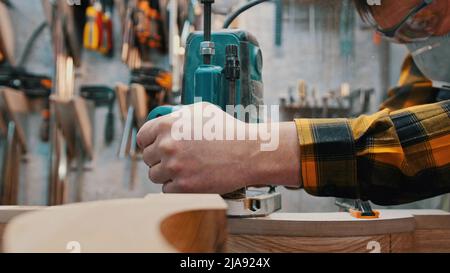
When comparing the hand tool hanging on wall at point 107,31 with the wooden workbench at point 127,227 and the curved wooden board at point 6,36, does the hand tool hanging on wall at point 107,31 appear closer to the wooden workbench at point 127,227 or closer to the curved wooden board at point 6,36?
the curved wooden board at point 6,36

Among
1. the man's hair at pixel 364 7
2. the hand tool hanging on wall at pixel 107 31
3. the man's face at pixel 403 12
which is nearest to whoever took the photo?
the man's face at pixel 403 12

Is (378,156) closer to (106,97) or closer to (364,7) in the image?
(364,7)

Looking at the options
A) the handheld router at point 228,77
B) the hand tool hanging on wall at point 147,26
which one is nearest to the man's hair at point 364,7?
the handheld router at point 228,77

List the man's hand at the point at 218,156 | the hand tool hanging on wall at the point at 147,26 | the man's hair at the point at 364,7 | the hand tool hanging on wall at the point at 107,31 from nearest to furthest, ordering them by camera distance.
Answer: the man's hand at the point at 218,156
the man's hair at the point at 364,7
the hand tool hanging on wall at the point at 147,26
the hand tool hanging on wall at the point at 107,31

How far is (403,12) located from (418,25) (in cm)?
6

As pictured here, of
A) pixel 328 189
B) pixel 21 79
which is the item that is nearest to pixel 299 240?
pixel 328 189

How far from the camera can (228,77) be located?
757 millimetres

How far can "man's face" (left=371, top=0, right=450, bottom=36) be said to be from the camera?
1.01 meters

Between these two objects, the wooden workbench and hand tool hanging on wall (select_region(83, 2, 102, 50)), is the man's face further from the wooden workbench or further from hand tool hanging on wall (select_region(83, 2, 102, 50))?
hand tool hanging on wall (select_region(83, 2, 102, 50))

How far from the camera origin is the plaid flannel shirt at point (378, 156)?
62 centimetres

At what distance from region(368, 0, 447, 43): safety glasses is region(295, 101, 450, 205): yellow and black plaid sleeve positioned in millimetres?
489

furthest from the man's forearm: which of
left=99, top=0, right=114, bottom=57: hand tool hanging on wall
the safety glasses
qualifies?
left=99, top=0, right=114, bottom=57: hand tool hanging on wall

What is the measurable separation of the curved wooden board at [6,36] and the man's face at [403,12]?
1822 millimetres
